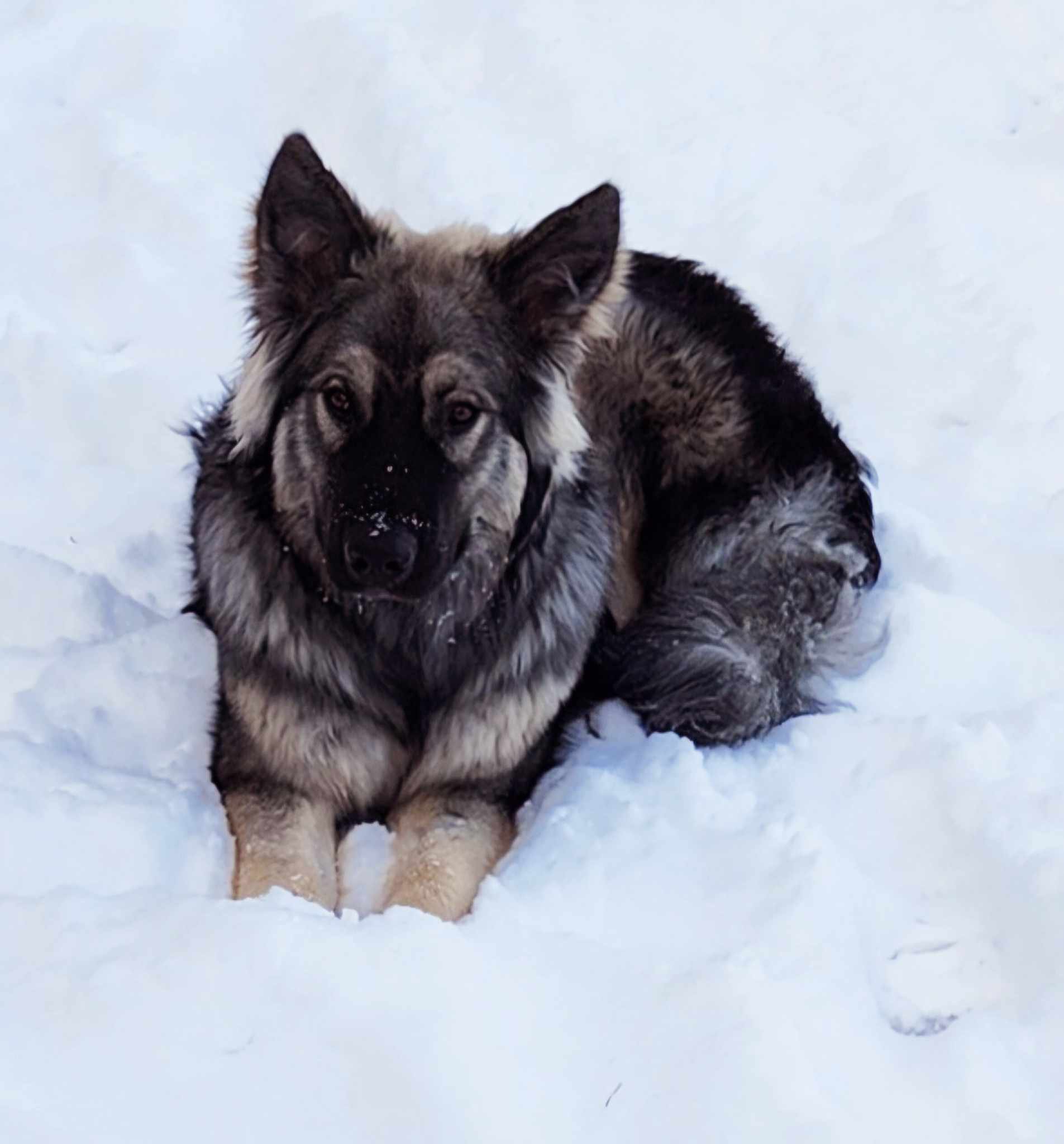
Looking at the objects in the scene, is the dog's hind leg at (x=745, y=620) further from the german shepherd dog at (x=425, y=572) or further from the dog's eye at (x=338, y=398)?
the dog's eye at (x=338, y=398)

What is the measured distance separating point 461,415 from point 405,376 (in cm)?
16

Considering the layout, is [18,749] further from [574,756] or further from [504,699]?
[574,756]

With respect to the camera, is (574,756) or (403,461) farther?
(574,756)

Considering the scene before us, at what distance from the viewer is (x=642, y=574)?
4.57 metres

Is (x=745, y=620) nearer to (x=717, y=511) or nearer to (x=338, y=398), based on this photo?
(x=717, y=511)

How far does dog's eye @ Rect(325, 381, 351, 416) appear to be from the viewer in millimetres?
3109

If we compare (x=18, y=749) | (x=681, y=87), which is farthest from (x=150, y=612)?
(x=681, y=87)

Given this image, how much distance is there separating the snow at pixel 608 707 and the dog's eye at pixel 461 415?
1.03 m

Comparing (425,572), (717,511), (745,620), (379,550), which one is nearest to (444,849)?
(425,572)

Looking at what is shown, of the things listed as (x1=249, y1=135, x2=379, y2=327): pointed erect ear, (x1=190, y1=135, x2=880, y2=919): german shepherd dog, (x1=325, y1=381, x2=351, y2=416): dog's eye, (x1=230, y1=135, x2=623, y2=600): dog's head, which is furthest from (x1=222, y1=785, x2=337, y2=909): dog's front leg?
(x1=249, y1=135, x2=379, y2=327): pointed erect ear

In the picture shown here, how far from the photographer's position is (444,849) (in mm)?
3314

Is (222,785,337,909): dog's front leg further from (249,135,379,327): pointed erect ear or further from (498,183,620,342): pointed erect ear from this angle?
(498,183,620,342): pointed erect ear

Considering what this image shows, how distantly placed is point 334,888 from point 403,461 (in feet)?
3.49

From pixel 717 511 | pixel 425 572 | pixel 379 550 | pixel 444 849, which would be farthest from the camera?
pixel 717 511
